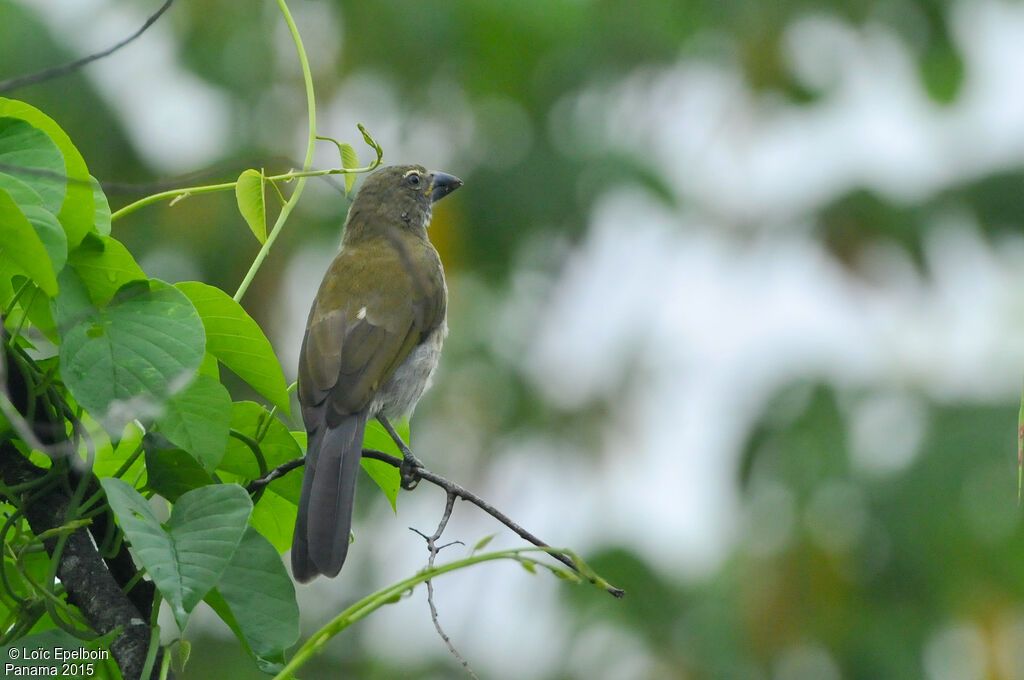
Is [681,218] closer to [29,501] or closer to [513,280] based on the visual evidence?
[513,280]

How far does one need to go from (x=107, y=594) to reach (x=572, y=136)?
1229cm

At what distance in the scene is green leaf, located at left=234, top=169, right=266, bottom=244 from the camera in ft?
7.41

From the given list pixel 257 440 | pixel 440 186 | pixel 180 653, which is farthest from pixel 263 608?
pixel 440 186

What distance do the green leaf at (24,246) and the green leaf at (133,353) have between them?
9 cm

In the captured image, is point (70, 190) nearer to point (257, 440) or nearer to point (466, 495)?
point (257, 440)

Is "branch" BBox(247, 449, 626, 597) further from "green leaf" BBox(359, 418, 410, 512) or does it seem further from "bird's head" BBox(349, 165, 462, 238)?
"bird's head" BBox(349, 165, 462, 238)

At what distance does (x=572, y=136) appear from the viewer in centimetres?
1362

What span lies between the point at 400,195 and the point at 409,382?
1.20 metres

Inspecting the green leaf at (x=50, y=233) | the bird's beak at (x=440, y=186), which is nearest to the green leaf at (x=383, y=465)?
the green leaf at (x=50, y=233)

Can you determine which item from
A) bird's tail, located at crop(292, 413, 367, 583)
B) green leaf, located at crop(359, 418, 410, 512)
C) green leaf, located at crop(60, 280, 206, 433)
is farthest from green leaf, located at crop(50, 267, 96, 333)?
green leaf, located at crop(359, 418, 410, 512)

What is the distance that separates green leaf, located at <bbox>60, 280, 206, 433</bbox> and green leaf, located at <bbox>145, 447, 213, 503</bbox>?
0.22 ft

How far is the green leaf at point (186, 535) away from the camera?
1622mm

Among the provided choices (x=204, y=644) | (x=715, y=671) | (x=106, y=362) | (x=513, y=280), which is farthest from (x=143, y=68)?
(x=106, y=362)

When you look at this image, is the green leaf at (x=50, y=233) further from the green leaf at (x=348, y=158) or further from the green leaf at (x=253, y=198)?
the green leaf at (x=348, y=158)
